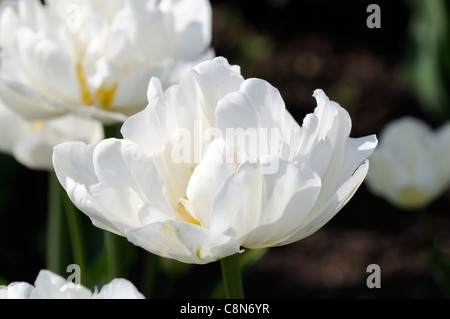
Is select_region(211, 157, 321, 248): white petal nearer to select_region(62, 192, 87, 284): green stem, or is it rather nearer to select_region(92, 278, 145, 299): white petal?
select_region(92, 278, 145, 299): white petal

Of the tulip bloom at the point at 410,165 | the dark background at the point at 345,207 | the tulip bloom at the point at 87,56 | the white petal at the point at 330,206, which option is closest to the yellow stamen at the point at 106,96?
the tulip bloom at the point at 87,56

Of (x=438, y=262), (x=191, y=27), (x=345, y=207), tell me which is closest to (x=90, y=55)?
(x=191, y=27)

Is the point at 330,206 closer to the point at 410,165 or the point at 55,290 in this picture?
the point at 55,290

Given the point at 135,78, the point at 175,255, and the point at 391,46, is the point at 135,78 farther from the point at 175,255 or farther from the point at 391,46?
the point at 391,46

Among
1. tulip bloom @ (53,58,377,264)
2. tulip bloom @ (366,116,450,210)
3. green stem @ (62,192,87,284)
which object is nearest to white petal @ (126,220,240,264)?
tulip bloom @ (53,58,377,264)

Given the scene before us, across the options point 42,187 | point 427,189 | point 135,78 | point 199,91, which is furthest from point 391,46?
point 199,91

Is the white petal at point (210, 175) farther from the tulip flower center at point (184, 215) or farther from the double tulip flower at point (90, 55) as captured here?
the double tulip flower at point (90, 55)
